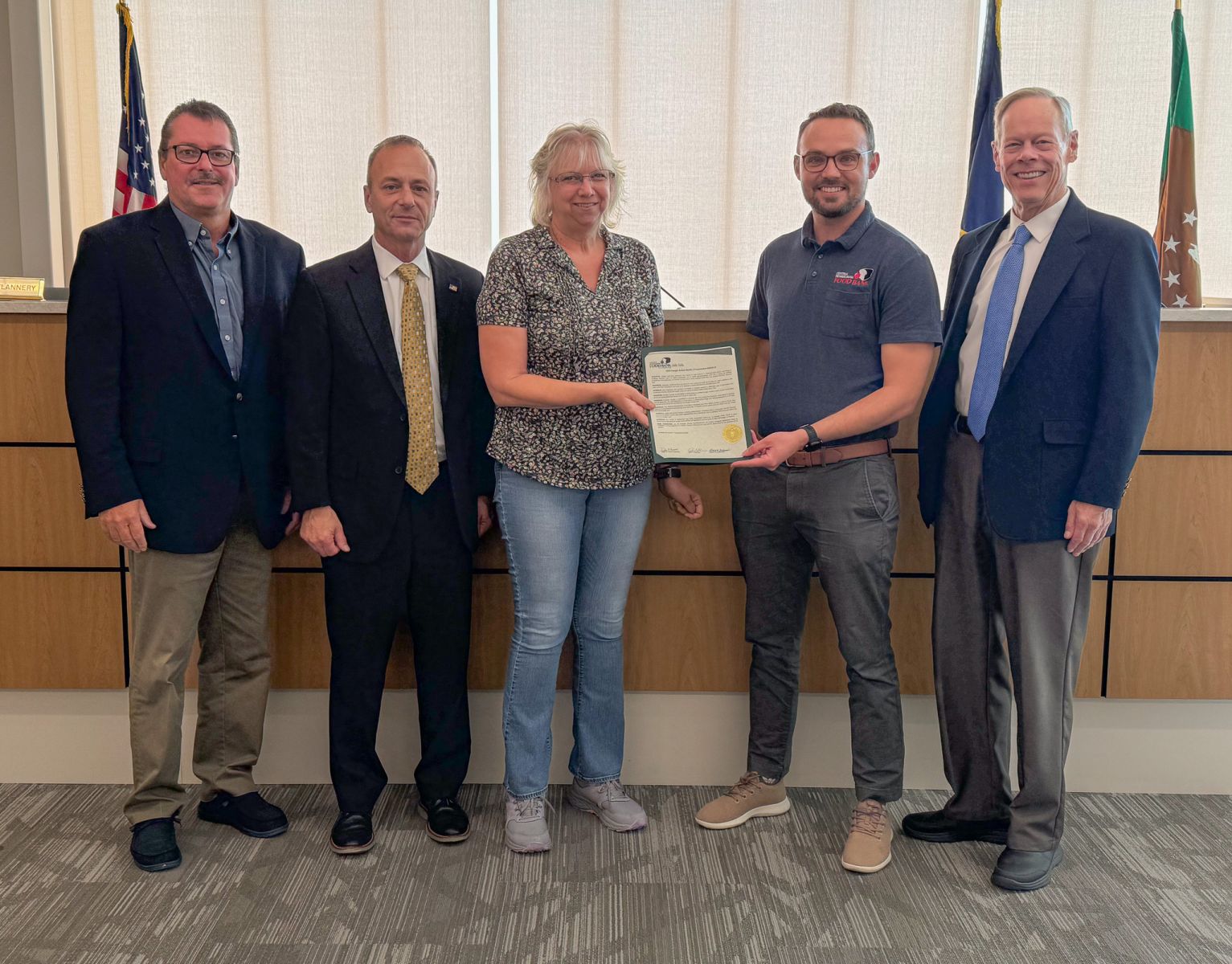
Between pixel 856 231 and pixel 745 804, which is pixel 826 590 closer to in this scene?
pixel 745 804

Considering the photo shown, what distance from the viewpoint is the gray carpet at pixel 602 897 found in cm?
188

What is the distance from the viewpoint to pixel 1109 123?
3727mm

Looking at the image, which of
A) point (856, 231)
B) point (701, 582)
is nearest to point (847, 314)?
point (856, 231)

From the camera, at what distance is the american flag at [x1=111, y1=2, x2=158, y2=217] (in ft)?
10.7

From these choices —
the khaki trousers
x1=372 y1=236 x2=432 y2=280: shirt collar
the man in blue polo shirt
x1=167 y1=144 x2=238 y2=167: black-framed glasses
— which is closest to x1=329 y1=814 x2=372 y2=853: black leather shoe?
the khaki trousers

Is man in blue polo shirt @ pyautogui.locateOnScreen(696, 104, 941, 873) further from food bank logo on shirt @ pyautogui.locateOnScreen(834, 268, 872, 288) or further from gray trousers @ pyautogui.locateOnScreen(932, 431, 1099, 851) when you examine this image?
gray trousers @ pyautogui.locateOnScreen(932, 431, 1099, 851)

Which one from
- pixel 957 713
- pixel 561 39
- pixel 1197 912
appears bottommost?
pixel 1197 912

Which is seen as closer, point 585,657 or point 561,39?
point 585,657

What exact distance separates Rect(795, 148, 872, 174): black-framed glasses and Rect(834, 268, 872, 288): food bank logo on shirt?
0.23 m

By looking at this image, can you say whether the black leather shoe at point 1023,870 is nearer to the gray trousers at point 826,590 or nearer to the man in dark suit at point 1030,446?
the man in dark suit at point 1030,446

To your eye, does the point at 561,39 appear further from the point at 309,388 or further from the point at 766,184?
the point at 309,388

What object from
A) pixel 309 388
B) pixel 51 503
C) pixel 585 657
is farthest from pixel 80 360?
pixel 585 657

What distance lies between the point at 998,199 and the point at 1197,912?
7.58 ft

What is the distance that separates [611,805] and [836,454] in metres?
1.09
